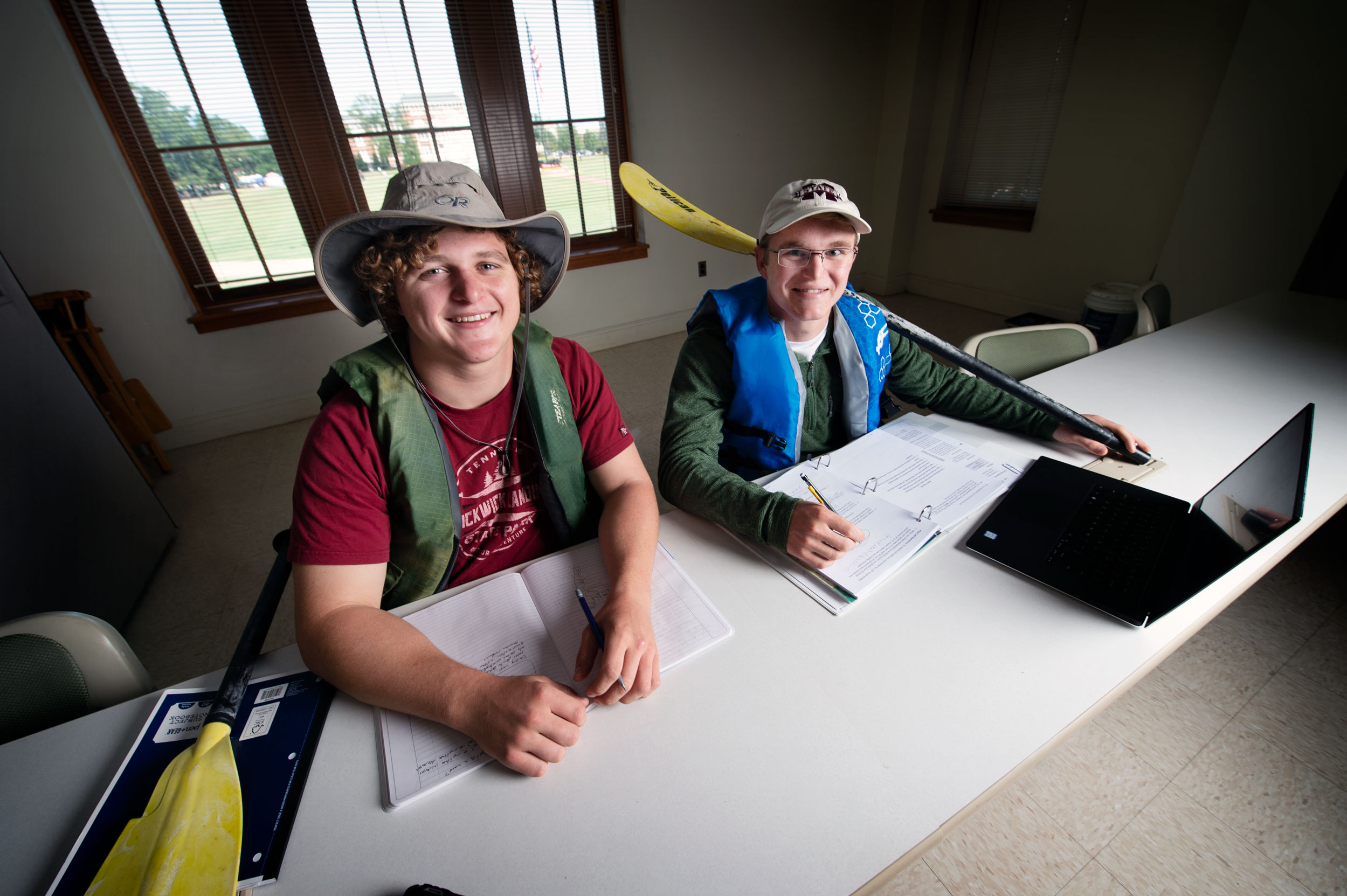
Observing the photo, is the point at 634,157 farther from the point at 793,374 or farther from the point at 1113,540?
the point at 1113,540

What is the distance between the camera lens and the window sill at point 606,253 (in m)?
3.53

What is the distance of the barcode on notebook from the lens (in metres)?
0.69

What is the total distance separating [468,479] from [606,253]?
2989mm

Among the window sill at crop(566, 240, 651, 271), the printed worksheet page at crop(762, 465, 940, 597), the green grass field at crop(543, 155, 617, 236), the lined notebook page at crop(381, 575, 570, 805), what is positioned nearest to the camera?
the lined notebook page at crop(381, 575, 570, 805)

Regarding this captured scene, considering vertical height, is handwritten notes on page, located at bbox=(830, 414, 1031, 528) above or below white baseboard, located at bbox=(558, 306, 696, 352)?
above

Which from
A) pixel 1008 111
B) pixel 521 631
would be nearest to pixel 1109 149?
pixel 1008 111

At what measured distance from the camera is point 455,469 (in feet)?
3.08

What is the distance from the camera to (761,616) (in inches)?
30.9

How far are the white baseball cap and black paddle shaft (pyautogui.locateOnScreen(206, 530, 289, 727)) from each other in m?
1.06

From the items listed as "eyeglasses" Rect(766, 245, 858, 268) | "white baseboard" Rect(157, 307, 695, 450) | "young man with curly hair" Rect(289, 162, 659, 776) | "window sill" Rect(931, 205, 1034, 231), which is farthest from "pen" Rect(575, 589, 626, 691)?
"window sill" Rect(931, 205, 1034, 231)

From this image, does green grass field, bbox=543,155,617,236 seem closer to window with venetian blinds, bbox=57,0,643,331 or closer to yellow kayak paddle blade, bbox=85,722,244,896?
window with venetian blinds, bbox=57,0,643,331

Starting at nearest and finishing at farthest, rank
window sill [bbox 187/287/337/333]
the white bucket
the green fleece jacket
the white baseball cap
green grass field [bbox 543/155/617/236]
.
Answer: the green fleece jacket < the white baseball cap < window sill [bbox 187/287/337/333] < the white bucket < green grass field [bbox 543/155/617/236]

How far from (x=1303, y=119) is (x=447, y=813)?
12.8 ft

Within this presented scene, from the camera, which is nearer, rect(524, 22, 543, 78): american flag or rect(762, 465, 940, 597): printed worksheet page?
rect(762, 465, 940, 597): printed worksheet page
